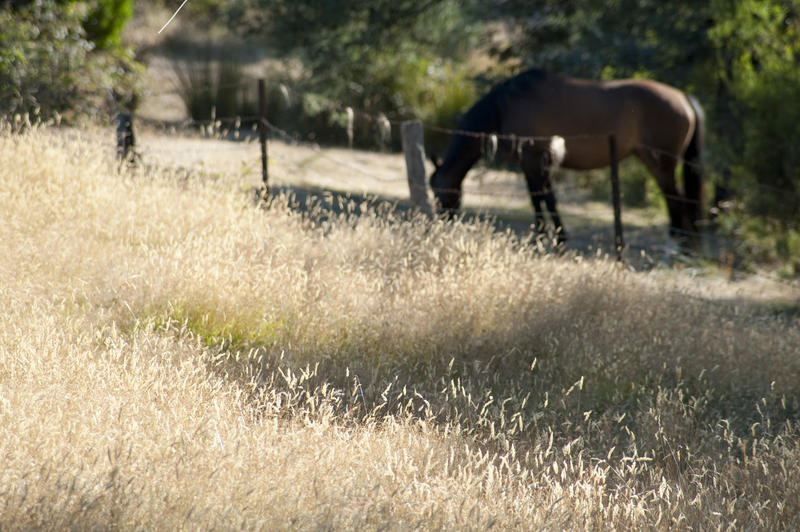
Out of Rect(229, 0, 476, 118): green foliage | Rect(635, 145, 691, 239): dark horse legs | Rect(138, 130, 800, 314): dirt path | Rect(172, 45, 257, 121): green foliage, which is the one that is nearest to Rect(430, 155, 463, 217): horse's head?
Rect(138, 130, 800, 314): dirt path

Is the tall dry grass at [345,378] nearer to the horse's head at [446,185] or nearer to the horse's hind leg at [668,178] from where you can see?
the horse's head at [446,185]

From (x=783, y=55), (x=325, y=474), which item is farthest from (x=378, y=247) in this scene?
(x=783, y=55)

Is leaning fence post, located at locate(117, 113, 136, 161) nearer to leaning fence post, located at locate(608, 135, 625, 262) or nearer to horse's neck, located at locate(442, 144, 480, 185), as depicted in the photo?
horse's neck, located at locate(442, 144, 480, 185)

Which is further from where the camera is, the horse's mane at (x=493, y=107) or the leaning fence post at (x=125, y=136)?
the horse's mane at (x=493, y=107)

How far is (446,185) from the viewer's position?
333 inches

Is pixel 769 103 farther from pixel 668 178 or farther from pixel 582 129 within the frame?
pixel 582 129

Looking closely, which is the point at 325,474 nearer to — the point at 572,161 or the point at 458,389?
the point at 458,389

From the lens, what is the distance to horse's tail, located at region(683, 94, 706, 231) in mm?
9328

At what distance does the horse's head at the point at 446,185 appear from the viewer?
27.3ft

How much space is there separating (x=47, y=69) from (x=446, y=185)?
16.7ft

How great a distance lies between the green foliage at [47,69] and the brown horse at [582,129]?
4188 millimetres

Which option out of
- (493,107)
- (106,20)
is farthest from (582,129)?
(106,20)

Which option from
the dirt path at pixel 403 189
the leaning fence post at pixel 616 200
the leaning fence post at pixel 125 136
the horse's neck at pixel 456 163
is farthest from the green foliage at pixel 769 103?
the leaning fence post at pixel 125 136

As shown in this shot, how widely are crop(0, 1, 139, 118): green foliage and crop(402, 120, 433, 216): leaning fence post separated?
3.84m
